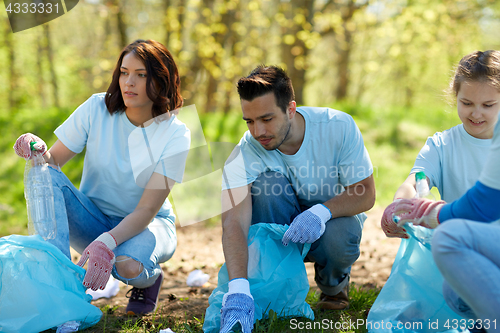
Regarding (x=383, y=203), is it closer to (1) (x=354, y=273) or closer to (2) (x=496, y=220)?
(1) (x=354, y=273)

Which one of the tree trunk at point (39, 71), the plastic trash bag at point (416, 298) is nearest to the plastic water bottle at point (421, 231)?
the plastic trash bag at point (416, 298)

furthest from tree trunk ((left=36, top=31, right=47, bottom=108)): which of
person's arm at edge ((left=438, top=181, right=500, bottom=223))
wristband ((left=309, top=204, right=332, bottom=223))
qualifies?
person's arm at edge ((left=438, top=181, right=500, bottom=223))

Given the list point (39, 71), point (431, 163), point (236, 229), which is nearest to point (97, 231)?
point (236, 229)

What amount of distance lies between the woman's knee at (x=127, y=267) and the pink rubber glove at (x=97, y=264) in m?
0.08

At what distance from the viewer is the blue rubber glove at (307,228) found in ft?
7.14

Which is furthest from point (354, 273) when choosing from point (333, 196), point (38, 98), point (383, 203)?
point (38, 98)

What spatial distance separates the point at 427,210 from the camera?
166 cm

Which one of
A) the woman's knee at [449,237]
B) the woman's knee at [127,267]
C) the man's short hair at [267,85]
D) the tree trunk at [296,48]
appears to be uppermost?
the tree trunk at [296,48]

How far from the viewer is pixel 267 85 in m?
2.30

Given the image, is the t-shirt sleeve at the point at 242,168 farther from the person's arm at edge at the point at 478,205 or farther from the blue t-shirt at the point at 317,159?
the person's arm at edge at the point at 478,205

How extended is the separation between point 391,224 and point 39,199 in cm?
183

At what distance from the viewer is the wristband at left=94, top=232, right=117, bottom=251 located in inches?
85.6

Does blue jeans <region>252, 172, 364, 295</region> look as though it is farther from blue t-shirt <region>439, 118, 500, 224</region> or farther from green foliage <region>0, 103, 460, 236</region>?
green foliage <region>0, 103, 460, 236</region>

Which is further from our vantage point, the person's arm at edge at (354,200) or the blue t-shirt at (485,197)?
the person's arm at edge at (354,200)
